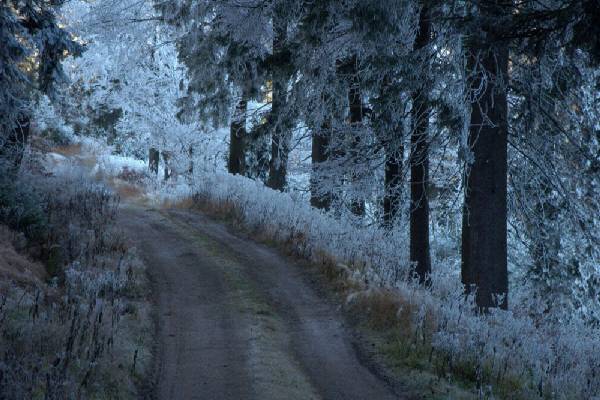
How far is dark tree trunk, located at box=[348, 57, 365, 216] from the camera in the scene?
12625mm

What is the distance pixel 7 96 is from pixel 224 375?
26.7 ft

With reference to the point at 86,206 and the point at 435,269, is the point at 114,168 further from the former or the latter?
the point at 435,269

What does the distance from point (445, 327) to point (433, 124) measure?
152 inches

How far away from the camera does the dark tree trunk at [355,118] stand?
41.4ft

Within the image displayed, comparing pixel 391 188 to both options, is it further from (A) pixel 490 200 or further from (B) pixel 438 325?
(B) pixel 438 325

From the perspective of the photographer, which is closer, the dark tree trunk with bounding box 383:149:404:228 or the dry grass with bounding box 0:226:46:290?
the dry grass with bounding box 0:226:46:290

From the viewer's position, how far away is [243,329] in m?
8.60

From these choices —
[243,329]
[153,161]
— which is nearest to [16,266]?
[243,329]

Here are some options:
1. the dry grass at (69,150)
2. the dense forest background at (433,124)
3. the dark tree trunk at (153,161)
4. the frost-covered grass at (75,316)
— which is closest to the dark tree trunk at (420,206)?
the dense forest background at (433,124)

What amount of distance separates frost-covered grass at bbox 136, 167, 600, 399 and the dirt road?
0.61m

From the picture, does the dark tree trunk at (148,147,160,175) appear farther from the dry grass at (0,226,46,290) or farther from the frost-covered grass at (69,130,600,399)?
the dry grass at (0,226,46,290)

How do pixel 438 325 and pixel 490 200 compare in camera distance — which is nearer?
pixel 438 325

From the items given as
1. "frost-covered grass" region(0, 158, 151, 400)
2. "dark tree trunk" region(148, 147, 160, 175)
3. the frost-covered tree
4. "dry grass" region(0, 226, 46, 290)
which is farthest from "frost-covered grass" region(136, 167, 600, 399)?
"dark tree trunk" region(148, 147, 160, 175)

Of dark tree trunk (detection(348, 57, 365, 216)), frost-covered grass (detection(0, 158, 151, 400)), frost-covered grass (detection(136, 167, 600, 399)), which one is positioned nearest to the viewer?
frost-covered grass (detection(0, 158, 151, 400))
